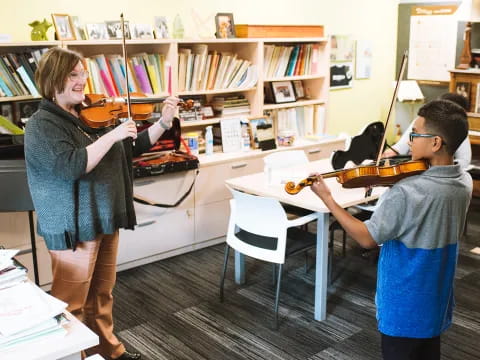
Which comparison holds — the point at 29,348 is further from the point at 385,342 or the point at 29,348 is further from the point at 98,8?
the point at 98,8

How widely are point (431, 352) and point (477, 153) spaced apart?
3822mm

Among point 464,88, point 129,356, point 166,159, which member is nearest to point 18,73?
point 166,159

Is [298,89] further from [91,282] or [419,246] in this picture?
[419,246]

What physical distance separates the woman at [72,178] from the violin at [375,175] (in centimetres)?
80

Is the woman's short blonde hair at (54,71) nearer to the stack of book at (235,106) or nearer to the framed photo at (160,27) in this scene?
the framed photo at (160,27)

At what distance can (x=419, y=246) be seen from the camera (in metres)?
1.96

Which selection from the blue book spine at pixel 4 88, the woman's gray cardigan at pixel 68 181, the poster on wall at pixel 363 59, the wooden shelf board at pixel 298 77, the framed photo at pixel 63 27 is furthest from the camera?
the poster on wall at pixel 363 59

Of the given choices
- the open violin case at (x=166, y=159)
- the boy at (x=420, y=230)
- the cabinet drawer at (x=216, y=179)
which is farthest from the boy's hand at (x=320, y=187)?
the cabinet drawer at (x=216, y=179)

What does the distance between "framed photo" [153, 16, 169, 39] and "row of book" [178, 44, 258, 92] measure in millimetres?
196

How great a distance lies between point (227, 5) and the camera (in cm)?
491

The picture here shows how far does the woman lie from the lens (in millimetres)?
2303

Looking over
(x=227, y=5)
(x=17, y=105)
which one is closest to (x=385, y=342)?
(x=17, y=105)

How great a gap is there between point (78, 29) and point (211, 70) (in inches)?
44.7

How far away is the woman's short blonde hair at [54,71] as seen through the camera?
2355 mm
